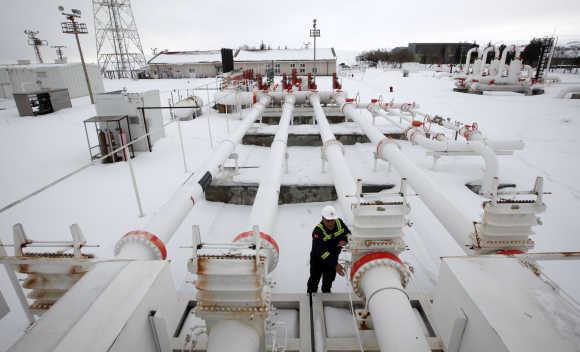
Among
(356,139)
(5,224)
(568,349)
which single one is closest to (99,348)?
(568,349)

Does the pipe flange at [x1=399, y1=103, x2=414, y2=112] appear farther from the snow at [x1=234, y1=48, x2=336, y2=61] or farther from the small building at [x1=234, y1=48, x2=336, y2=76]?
the snow at [x1=234, y1=48, x2=336, y2=61]

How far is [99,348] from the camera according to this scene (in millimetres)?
1709

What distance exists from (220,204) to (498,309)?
5.85m

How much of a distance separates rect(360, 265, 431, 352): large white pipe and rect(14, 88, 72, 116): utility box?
1798 cm

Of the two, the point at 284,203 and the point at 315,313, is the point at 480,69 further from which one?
the point at 315,313

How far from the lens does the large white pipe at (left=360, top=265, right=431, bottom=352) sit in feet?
7.68

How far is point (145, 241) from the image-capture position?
10.7 feet

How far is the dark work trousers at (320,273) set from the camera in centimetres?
382

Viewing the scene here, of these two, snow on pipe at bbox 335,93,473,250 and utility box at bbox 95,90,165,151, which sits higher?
utility box at bbox 95,90,165,151

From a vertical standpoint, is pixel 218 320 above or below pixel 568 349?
below

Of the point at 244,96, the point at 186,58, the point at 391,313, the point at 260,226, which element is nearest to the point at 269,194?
the point at 260,226

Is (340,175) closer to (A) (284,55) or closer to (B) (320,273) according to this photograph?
(B) (320,273)

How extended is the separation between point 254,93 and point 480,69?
725 inches

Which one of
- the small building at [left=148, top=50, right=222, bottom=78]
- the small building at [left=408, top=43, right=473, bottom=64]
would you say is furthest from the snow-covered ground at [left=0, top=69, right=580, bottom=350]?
the small building at [left=408, top=43, right=473, bottom=64]
